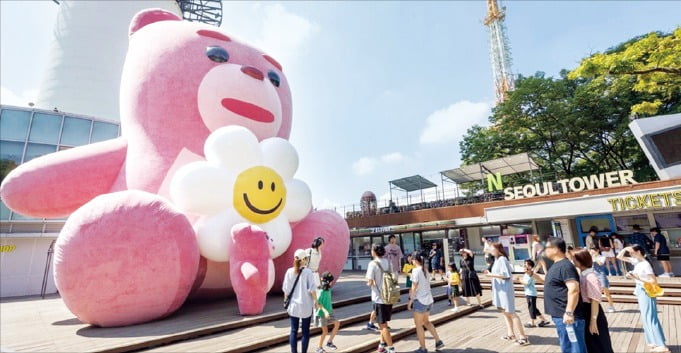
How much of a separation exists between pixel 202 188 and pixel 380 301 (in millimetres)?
4240

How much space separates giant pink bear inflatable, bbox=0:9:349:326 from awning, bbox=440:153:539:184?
13.4 metres

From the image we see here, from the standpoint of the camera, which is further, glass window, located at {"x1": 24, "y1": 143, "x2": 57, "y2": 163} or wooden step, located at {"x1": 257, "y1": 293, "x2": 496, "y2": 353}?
glass window, located at {"x1": 24, "y1": 143, "x2": 57, "y2": 163}

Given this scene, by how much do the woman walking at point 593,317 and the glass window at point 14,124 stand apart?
19976mm

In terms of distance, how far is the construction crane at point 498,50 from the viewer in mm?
45469

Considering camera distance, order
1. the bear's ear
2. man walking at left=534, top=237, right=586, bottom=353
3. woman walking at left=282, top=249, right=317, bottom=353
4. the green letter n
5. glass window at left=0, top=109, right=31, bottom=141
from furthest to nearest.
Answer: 1. the green letter n
2. glass window at left=0, top=109, right=31, bottom=141
3. the bear's ear
4. woman walking at left=282, top=249, right=317, bottom=353
5. man walking at left=534, top=237, right=586, bottom=353

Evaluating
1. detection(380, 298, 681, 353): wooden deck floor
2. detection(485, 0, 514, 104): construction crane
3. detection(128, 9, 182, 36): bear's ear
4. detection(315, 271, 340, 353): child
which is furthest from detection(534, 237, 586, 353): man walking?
detection(485, 0, 514, 104): construction crane

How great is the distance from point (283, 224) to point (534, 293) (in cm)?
539

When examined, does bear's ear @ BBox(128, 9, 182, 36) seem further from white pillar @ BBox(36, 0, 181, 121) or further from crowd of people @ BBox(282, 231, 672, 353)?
white pillar @ BBox(36, 0, 181, 121)

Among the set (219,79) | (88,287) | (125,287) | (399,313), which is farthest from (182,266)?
(399,313)

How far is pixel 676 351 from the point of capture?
4.70 m

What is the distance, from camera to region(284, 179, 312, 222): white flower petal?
8.12 meters

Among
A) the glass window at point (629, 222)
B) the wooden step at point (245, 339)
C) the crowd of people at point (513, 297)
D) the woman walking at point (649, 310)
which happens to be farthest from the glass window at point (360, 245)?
the woman walking at point (649, 310)

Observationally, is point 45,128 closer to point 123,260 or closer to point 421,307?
point 123,260

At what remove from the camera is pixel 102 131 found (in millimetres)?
16578
